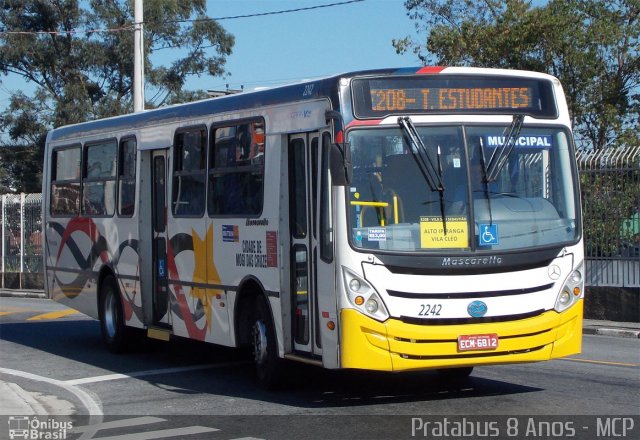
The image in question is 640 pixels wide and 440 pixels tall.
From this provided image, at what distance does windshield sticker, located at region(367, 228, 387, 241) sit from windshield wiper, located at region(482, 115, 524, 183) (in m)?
1.16

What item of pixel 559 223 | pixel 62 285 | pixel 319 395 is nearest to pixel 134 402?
pixel 319 395

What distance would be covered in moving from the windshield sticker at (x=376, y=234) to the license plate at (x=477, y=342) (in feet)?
3.80

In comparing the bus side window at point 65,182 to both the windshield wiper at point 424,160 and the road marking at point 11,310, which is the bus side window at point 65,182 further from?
the windshield wiper at point 424,160

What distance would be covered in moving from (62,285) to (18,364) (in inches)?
123

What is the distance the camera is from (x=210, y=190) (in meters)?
12.8

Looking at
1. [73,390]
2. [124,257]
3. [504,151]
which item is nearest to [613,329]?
[124,257]

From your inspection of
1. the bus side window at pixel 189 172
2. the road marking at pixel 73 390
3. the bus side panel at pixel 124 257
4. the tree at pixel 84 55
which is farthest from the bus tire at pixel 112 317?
the tree at pixel 84 55

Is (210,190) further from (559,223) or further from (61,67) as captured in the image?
(61,67)

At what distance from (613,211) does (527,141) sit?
9.43 meters

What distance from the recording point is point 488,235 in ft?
32.9

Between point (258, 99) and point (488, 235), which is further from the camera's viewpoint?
point (258, 99)

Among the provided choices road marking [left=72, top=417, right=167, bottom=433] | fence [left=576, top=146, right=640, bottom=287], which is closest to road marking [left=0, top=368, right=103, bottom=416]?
road marking [left=72, top=417, right=167, bottom=433]

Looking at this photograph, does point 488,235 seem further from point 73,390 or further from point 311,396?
point 73,390

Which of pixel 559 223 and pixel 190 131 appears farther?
pixel 190 131
